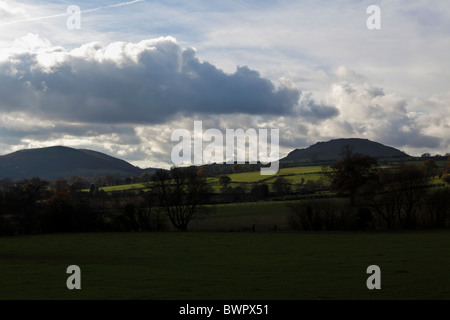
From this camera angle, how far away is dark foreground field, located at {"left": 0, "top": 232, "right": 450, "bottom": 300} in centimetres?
2322

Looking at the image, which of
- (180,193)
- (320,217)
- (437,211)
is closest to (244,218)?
(180,193)

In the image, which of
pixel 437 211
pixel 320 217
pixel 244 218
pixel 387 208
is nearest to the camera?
pixel 437 211

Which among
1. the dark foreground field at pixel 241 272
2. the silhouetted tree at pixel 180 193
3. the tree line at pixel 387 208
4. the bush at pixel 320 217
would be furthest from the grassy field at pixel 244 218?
the dark foreground field at pixel 241 272

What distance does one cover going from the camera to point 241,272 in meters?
31.0

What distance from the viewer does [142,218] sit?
83.2m

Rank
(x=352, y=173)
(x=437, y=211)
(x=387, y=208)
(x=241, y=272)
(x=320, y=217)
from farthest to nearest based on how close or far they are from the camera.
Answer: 1. (x=352, y=173)
2. (x=387, y=208)
3. (x=320, y=217)
4. (x=437, y=211)
5. (x=241, y=272)

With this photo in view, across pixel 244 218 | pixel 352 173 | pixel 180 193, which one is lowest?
pixel 244 218

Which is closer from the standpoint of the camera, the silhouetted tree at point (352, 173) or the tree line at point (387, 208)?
the tree line at point (387, 208)

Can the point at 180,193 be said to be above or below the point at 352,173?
below

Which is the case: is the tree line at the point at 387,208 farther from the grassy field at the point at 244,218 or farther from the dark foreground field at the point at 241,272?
the dark foreground field at the point at 241,272

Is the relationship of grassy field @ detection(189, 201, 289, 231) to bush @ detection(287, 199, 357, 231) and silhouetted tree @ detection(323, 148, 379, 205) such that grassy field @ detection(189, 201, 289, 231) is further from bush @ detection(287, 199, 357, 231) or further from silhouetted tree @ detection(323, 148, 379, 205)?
silhouetted tree @ detection(323, 148, 379, 205)

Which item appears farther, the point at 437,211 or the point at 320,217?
the point at 320,217

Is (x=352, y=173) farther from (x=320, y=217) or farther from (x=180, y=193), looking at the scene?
(x=180, y=193)

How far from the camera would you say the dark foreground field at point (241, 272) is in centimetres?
2322
